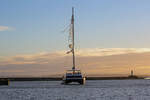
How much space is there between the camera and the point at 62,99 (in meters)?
62.9

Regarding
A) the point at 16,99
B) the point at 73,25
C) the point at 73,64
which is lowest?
the point at 16,99

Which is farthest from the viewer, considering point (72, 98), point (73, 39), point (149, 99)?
point (73, 39)

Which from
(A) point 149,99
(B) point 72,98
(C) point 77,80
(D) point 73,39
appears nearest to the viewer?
(A) point 149,99

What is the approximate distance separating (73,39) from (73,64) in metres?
6.74

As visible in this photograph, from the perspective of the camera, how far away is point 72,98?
64.2m

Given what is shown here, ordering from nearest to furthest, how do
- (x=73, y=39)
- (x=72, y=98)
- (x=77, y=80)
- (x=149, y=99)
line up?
(x=149, y=99), (x=72, y=98), (x=77, y=80), (x=73, y=39)

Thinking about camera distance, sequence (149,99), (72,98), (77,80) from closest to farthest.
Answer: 1. (149,99)
2. (72,98)
3. (77,80)

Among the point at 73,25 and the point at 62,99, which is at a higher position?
the point at 73,25

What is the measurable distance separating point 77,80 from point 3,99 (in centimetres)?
4402

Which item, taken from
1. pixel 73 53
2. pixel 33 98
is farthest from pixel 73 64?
pixel 33 98

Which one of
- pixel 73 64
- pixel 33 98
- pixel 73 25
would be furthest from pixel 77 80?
pixel 33 98

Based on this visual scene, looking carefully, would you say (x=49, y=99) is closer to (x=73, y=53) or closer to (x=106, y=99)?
(x=106, y=99)

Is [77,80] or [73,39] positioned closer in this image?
[77,80]

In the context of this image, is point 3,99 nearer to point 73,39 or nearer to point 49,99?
point 49,99
